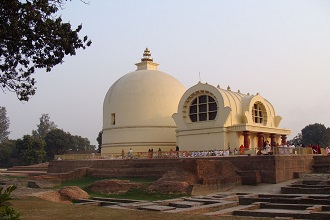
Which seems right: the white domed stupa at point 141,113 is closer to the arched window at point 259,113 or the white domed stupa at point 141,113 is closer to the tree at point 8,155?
the arched window at point 259,113

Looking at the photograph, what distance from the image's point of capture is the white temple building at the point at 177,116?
94.2ft

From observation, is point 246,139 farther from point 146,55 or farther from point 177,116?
point 146,55

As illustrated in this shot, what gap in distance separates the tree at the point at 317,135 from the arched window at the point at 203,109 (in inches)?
1394

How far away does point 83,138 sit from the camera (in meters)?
71.7

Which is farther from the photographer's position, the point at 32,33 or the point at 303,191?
the point at 303,191

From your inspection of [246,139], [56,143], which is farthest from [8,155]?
[246,139]

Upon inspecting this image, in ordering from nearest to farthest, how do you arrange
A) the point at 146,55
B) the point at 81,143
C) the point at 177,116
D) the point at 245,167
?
the point at 245,167 → the point at 177,116 → the point at 146,55 → the point at 81,143

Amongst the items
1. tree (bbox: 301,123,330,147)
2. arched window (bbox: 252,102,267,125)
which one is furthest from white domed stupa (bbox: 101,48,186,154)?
tree (bbox: 301,123,330,147)

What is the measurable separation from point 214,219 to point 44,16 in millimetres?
6837

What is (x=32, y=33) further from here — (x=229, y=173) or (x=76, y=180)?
(x=76, y=180)

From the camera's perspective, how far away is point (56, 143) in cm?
5853

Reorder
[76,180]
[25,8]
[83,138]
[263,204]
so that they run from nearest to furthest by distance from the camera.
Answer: [25,8] < [263,204] < [76,180] < [83,138]

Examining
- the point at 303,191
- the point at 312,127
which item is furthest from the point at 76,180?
the point at 312,127

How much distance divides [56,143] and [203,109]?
34.7m
